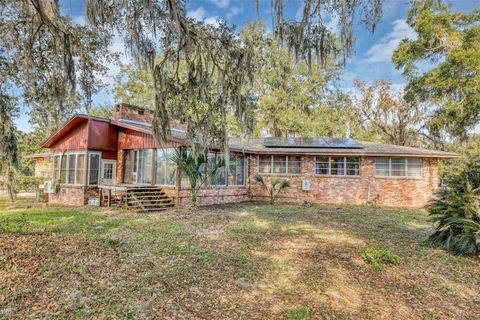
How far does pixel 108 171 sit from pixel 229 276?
35.9 ft

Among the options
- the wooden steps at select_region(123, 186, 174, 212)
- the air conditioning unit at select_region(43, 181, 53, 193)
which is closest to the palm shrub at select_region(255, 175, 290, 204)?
the wooden steps at select_region(123, 186, 174, 212)

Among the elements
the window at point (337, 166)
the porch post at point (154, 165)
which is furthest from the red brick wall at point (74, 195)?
the window at point (337, 166)

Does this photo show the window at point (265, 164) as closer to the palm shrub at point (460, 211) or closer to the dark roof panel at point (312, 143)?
the dark roof panel at point (312, 143)

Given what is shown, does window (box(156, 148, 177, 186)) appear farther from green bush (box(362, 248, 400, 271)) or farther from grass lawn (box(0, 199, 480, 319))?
green bush (box(362, 248, 400, 271))

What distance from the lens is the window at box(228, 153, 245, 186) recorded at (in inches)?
536

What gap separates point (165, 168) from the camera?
11711 millimetres

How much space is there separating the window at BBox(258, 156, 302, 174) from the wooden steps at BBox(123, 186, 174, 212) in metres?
5.50

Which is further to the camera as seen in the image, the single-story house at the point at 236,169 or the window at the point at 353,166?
the window at the point at 353,166

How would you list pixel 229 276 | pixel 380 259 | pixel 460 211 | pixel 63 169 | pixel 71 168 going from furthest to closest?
pixel 63 169
pixel 71 168
pixel 460 211
pixel 380 259
pixel 229 276

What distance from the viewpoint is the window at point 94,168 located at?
12.4 metres

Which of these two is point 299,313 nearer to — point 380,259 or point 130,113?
point 380,259

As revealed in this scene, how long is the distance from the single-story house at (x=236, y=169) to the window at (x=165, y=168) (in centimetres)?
4

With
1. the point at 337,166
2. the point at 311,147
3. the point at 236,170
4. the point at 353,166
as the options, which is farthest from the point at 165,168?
the point at 353,166

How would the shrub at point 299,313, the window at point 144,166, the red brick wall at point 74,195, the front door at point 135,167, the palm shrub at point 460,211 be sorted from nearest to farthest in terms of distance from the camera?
the shrub at point 299,313 < the palm shrub at point 460,211 < the window at point 144,166 < the red brick wall at point 74,195 < the front door at point 135,167
